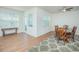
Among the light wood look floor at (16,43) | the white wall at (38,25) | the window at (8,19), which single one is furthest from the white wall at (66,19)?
the window at (8,19)

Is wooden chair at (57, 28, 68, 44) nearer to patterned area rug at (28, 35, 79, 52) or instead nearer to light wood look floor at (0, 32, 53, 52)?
patterned area rug at (28, 35, 79, 52)

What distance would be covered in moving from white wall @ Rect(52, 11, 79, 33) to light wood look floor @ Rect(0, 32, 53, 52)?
90 cm

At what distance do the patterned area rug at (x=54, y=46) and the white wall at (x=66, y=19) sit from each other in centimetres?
50

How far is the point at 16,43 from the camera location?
2229mm

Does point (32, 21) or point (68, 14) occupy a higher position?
point (68, 14)

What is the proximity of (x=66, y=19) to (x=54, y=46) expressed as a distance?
109 centimetres

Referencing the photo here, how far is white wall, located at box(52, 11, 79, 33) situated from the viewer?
6.81ft

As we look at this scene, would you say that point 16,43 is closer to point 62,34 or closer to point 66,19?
point 62,34

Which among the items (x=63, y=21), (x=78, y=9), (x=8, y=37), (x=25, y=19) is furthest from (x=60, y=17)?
(x=8, y=37)

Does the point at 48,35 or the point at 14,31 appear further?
the point at 48,35

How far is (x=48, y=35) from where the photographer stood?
2529mm

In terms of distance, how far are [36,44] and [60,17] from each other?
1175 millimetres

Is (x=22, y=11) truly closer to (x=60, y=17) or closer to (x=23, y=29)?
(x=23, y=29)

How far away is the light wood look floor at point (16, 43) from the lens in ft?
6.90
